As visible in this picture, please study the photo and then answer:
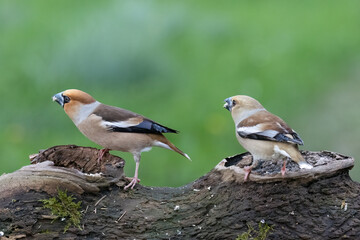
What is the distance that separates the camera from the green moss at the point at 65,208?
5215 mm

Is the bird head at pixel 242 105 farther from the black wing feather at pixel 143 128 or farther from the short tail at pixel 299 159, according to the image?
the short tail at pixel 299 159

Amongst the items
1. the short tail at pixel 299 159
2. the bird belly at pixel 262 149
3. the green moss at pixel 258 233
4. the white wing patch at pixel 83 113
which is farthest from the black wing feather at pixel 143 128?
the green moss at pixel 258 233

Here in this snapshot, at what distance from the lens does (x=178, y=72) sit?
11.4 metres

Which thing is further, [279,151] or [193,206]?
[279,151]

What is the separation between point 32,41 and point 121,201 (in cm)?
708

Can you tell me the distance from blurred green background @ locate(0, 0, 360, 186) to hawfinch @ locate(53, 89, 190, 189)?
3.01 meters

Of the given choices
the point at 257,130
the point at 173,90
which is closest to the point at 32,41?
the point at 173,90

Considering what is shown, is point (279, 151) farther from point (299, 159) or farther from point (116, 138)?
point (116, 138)

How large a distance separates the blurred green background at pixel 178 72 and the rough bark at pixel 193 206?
3.75 meters

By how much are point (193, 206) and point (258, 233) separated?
1.87 feet

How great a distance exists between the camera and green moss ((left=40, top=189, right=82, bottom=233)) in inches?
205

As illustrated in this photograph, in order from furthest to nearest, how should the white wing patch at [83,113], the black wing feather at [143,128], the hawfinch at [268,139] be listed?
the white wing patch at [83,113]
the black wing feather at [143,128]
the hawfinch at [268,139]

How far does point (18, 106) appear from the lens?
34.8 ft

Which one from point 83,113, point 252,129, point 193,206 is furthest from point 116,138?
point 252,129
